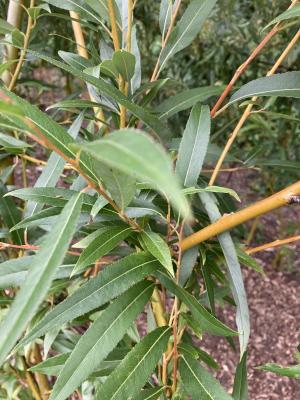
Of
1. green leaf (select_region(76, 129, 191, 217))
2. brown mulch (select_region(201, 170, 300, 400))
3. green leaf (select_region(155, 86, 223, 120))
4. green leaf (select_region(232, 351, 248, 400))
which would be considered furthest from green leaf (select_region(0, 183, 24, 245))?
brown mulch (select_region(201, 170, 300, 400))

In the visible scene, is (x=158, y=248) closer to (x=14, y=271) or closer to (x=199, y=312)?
(x=199, y=312)

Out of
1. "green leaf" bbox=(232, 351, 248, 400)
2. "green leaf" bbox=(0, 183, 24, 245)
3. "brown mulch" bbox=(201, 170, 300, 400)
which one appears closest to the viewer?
"green leaf" bbox=(232, 351, 248, 400)

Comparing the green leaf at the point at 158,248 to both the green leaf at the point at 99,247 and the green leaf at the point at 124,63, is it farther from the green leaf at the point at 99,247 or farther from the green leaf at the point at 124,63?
the green leaf at the point at 124,63

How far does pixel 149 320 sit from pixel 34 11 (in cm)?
49

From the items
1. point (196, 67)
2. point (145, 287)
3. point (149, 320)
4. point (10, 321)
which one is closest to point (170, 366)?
point (149, 320)

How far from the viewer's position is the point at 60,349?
0.91 metres

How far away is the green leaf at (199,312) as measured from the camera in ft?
1.77

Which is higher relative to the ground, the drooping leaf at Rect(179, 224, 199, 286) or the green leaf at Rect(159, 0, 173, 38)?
the green leaf at Rect(159, 0, 173, 38)

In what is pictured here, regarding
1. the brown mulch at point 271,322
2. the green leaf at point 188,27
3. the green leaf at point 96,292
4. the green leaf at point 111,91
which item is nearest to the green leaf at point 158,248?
the green leaf at point 96,292

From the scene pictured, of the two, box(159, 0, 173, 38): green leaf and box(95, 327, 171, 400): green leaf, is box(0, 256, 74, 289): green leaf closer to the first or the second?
box(95, 327, 171, 400): green leaf

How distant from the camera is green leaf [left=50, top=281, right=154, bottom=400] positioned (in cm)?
48

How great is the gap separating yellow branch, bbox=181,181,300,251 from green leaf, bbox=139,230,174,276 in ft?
0.16

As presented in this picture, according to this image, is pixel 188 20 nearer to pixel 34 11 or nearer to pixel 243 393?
pixel 34 11

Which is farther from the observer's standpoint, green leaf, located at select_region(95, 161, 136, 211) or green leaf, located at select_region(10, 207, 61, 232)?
green leaf, located at select_region(10, 207, 61, 232)
